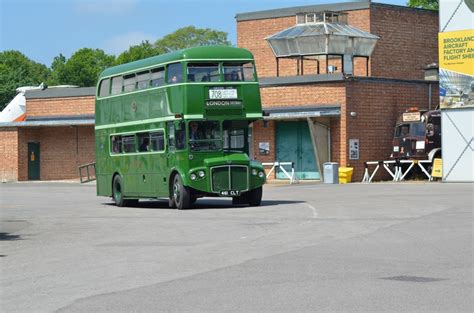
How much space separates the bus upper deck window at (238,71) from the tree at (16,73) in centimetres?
8382

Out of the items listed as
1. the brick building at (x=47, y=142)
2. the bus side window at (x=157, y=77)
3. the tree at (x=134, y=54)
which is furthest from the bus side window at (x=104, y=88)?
the tree at (x=134, y=54)

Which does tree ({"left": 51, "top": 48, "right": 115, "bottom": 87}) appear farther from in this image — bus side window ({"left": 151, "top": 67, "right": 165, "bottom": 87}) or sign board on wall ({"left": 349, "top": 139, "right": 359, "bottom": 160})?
bus side window ({"left": 151, "top": 67, "right": 165, "bottom": 87})

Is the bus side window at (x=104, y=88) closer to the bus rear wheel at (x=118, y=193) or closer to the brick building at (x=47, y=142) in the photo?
the bus rear wheel at (x=118, y=193)

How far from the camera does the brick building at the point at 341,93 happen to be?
158ft

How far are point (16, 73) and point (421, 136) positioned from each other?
79.0 meters

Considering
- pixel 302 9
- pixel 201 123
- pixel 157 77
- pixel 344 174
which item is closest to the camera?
pixel 201 123

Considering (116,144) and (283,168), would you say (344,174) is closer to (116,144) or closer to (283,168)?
(283,168)

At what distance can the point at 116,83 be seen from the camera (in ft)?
111

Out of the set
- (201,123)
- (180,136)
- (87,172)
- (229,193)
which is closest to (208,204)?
(229,193)

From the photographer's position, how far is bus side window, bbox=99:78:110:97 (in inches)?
1353

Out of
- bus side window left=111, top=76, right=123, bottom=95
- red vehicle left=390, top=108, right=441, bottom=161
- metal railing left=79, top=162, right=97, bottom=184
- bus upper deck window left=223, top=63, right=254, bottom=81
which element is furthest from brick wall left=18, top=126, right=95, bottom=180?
bus upper deck window left=223, top=63, right=254, bottom=81

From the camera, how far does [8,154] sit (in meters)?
60.4

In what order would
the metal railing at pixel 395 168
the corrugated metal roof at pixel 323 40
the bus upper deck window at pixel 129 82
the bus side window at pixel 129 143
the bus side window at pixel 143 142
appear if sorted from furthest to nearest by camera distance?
the corrugated metal roof at pixel 323 40 → the metal railing at pixel 395 168 → the bus side window at pixel 129 143 → the bus upper deck window at pixel 129 82 → the bus side window at pixel 143 142

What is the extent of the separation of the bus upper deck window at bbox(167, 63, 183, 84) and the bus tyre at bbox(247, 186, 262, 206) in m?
3.80
